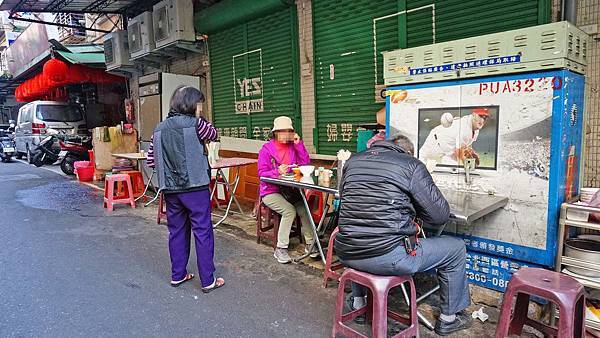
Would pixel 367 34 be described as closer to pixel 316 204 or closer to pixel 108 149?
pixel 316 204

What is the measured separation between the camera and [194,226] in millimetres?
3742

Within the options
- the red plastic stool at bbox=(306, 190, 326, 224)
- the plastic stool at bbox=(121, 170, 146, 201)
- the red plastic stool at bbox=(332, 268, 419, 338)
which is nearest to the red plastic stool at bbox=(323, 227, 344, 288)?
the red plastic stool at bbox=(332, 268, 419, 338)

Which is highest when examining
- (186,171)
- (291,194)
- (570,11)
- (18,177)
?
(570,11)

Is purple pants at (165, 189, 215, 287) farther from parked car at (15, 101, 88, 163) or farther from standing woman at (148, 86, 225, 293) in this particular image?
parked car at (15, 101, 88, 163)

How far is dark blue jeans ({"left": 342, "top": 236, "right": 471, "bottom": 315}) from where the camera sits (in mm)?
2602

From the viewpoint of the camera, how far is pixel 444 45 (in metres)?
3.43

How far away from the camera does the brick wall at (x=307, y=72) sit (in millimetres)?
6094

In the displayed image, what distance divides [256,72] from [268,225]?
313 cm

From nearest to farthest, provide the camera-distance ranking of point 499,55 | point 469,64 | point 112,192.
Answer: point 499,55 < point 469,64 < point 112,192

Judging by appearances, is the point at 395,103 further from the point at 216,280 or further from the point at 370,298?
the point at 216,280

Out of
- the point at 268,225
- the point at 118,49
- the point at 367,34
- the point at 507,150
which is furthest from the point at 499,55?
the point at 118,49

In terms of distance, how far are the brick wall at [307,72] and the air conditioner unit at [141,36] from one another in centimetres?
442

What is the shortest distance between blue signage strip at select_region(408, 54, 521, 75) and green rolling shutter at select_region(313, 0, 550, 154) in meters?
0.99

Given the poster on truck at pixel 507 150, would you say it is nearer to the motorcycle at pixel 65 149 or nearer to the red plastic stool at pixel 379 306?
the red plastic stool at pixel 379 306
